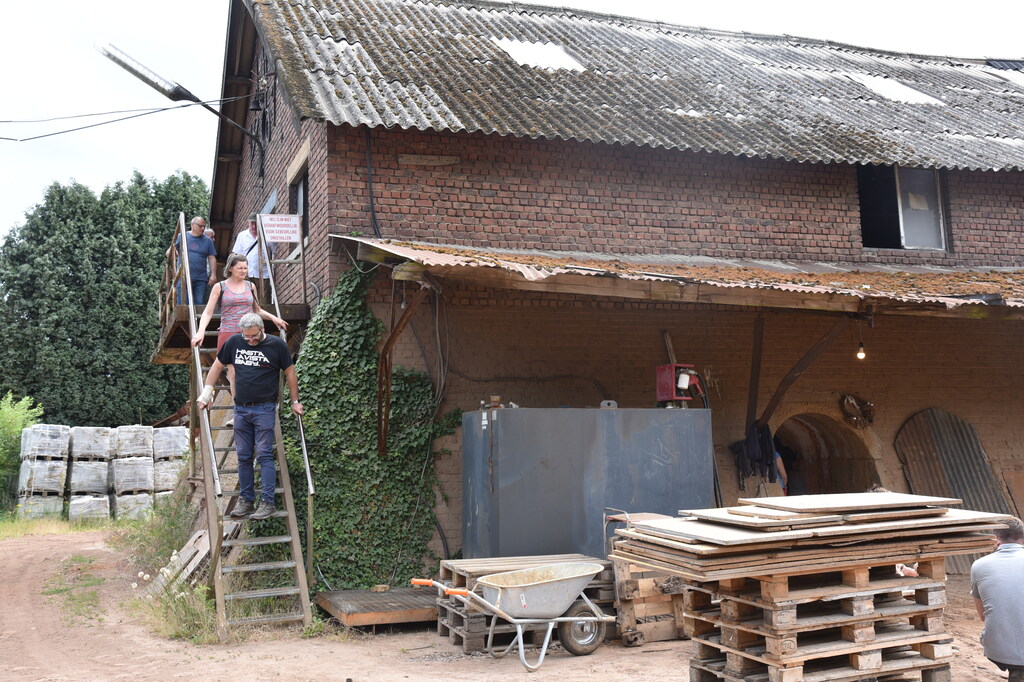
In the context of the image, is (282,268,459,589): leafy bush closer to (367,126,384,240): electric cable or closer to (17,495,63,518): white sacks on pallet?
(367,126,384,240): electric cable

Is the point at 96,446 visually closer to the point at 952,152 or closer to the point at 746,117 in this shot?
the point at 746,117

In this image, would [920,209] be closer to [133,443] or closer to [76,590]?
[76,590]

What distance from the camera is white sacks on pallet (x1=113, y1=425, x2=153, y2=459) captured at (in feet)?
65.5

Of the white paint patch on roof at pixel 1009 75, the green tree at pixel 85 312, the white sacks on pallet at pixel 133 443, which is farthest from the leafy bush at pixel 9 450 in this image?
the white paint patch on roof at pixel 1009 75

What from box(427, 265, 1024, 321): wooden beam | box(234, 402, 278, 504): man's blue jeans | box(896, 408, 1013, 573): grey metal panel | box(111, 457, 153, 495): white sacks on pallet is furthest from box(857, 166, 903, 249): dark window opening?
box(111, 457, 153, 495): white sacks on pallet

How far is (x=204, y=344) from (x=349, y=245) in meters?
2.80

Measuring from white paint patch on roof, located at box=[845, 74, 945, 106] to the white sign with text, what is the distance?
9728mm

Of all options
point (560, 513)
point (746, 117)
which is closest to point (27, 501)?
point (560, 513)

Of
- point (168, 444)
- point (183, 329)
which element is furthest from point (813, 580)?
point (168, 444)

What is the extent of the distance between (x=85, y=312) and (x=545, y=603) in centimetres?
2247

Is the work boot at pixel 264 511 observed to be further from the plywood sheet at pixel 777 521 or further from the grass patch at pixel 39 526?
the grass patch at pixel 39 526

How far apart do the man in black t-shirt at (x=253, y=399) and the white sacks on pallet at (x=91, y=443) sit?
12.8m

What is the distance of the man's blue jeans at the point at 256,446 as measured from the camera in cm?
848

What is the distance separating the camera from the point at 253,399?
334 inches
